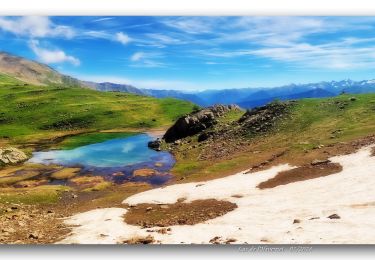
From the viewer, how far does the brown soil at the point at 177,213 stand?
84.7 ft

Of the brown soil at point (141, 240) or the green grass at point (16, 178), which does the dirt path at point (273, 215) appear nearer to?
the brown soil at point (141, 240)

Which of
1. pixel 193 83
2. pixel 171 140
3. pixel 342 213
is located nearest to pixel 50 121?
pixel 171 140

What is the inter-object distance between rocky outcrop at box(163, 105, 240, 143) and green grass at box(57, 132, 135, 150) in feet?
49.8

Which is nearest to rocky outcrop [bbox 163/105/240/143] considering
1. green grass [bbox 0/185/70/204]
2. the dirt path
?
green grass [bbox 0/185/70/204]

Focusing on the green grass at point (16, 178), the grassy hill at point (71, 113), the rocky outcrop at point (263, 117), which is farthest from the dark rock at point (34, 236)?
the grassy hill at point (71, 113)

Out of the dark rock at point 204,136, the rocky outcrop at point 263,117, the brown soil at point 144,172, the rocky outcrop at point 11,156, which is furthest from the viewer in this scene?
the dark rock at point 204,136

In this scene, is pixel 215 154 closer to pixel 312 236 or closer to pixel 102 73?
pixel 102 73

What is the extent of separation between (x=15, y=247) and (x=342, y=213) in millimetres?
15969

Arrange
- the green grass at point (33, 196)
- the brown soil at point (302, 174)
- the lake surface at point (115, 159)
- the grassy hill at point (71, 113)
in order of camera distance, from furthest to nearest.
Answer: the grassy hill at point (71, 113), the lake surface at point (115, 159), the green grass at point (33, 196), the brown soil at point (302, 174)

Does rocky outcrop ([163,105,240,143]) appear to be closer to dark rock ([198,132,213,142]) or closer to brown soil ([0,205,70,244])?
dark rock ([198,132,213,142])

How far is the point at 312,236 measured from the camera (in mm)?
20469

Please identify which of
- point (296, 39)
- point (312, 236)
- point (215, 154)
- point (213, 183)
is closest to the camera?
point (312, 236)

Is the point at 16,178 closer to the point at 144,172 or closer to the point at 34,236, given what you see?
the point at 144,172

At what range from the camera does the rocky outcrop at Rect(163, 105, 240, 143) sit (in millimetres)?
67062
